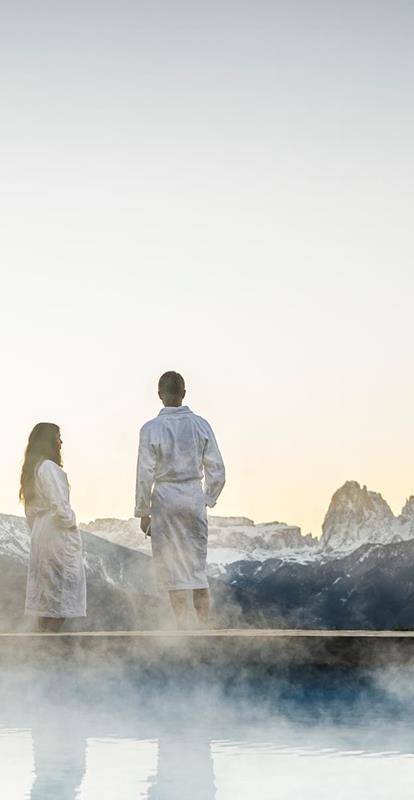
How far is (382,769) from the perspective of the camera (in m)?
5.00

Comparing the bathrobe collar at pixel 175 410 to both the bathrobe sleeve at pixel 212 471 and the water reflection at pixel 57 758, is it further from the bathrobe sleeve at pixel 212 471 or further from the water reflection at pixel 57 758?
the water reflection at pixel 57 758

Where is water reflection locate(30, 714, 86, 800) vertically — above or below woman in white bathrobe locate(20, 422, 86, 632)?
below

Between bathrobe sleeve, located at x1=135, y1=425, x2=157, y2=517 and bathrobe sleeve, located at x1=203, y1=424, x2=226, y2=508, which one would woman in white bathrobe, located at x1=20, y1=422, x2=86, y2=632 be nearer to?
bathrobe sleeve, located at x1=135, y1=425, x2=157, y2=517

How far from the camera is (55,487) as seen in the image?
9.07m

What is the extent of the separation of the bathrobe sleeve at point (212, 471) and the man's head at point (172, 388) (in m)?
0.31

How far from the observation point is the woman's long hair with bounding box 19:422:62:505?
920 centimetres

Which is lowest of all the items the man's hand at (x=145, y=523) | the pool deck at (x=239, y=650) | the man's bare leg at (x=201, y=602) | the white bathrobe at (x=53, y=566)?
the pool deck at (x=239, y=650)

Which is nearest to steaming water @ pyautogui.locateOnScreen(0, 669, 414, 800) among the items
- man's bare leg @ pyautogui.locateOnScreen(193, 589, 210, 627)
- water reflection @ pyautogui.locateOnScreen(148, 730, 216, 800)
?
water reflection @ pyautogui.locateOnScreen(148, 730, 216, 800)

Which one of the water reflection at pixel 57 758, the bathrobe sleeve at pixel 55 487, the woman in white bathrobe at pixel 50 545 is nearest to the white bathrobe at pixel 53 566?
the woman in white bathrobe at pixel 50 545

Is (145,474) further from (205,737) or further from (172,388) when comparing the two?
(205,737)

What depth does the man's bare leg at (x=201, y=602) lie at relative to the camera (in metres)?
8.77

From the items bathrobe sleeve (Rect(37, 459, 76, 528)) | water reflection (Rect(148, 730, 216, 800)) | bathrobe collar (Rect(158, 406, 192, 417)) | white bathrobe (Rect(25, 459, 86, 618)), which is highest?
bathrobe collar (Rect(158, 406, 192, 417))

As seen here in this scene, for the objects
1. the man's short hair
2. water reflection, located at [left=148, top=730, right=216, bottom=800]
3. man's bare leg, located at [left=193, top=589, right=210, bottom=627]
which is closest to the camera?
water reflection, located at [left=148, top=730, right=216, bottom=800]

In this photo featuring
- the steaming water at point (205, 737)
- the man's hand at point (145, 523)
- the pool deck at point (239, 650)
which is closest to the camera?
the steaming water at point (205, 737)
